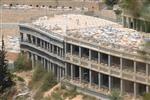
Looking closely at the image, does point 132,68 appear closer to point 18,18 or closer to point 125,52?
point 125,52

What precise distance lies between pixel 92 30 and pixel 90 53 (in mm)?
5486

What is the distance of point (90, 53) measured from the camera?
29484mm

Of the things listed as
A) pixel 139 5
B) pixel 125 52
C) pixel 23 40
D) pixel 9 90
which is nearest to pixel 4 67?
pixel 9 90

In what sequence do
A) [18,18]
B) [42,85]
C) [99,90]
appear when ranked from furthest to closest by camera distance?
[18,18]
[42,85]
[99,90]

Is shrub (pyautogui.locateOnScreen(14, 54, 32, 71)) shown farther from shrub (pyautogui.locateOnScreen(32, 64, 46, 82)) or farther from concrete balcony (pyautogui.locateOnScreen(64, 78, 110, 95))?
concrete balcony (pyautogui.locateOnScreen(64, 78, 110, 95))

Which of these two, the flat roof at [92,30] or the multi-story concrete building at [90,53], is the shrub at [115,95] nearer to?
the multi-story concrete building at [90,53]

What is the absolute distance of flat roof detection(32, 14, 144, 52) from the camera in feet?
96.5

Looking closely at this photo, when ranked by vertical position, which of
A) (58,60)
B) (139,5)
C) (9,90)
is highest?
(139,5)

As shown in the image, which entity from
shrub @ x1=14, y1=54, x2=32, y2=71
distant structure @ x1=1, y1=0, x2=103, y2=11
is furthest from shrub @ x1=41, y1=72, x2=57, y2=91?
distant structure @ x1=1, y1=0, x2=103, y2=11

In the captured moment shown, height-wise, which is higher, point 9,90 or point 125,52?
point 125,52

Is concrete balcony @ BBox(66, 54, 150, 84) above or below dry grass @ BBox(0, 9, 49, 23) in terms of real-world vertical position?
below

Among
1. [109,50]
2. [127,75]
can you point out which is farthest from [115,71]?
[109,50]

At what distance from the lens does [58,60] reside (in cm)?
3294

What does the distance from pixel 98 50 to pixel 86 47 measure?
118 centimetres
